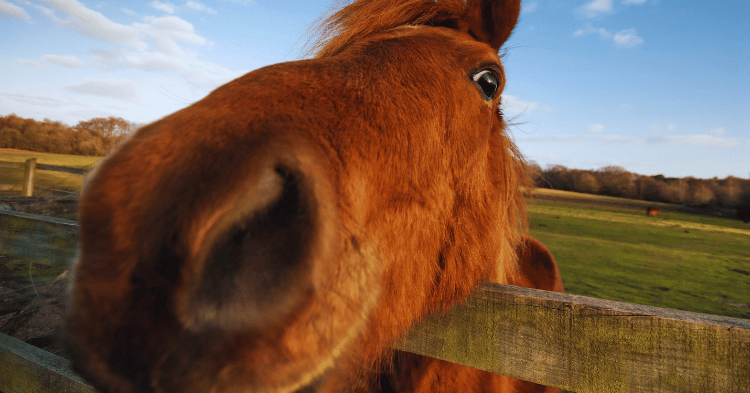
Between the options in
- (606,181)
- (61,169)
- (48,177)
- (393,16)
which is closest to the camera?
(393,16)

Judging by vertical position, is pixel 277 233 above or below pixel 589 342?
above

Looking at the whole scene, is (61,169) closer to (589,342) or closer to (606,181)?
(589,342)

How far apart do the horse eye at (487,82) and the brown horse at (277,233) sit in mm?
195

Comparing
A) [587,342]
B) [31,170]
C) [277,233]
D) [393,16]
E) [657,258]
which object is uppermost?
[393,16]

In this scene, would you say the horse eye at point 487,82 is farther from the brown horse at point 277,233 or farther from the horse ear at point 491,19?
the horse ear at point 491,19

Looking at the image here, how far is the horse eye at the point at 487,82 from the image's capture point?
4.51ft

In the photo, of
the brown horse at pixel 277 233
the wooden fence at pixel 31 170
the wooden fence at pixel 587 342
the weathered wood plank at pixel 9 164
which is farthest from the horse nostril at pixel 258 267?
the weathered wood plank at pixel 9 164

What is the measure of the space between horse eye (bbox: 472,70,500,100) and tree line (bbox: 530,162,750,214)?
1885 centimetres

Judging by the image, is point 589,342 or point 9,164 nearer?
point 589,342

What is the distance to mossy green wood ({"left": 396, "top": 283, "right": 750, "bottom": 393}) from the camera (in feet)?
2.77

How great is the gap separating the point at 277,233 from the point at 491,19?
153 centimetres

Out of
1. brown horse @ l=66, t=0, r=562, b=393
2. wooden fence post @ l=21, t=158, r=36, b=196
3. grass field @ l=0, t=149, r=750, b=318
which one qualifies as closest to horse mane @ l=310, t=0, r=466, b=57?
brown horse @ l=66, t=0, r=562, b=393

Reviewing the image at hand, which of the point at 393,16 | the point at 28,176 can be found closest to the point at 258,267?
the point at 393,16

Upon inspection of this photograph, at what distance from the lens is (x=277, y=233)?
0.65m
